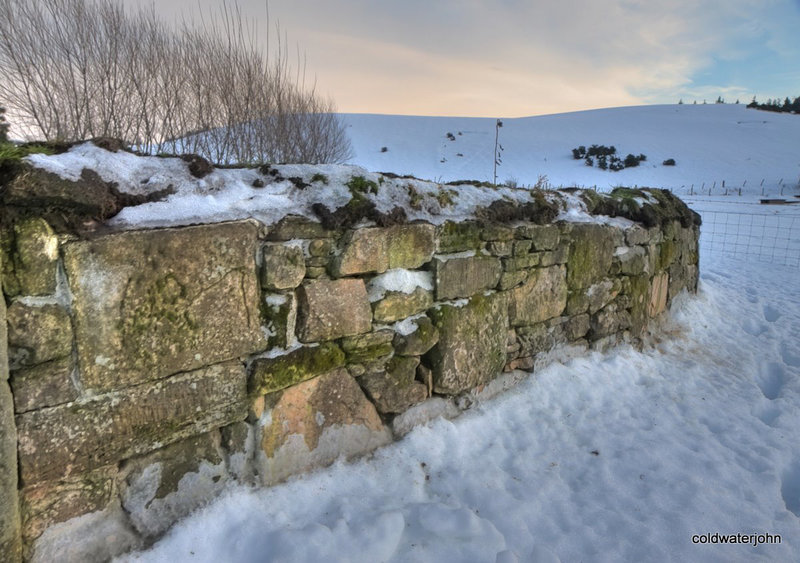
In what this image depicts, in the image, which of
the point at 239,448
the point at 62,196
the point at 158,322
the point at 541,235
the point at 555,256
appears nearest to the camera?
the point at 62,196

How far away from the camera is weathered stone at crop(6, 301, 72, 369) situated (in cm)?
144

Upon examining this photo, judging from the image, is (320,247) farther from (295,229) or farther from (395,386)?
(395,386)

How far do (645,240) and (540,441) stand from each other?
2580 millimetres

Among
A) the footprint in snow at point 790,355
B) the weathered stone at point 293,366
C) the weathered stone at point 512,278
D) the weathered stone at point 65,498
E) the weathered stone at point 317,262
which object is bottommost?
the footprint in snow at point 790,355

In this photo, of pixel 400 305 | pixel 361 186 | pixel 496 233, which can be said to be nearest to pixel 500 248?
pixel 496 233

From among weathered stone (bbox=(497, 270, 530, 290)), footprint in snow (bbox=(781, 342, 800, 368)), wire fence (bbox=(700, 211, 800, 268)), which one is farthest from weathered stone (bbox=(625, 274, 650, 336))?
wire fence (bbox=(700, 211, 800, 268))

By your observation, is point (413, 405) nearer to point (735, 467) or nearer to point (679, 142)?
point (735, 467)

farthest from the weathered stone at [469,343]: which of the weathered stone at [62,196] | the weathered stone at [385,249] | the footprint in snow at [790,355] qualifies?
the footprint in snow at [790,355]

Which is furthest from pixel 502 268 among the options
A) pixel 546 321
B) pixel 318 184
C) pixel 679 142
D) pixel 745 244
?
pixel 679 142

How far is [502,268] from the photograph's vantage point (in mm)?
3029

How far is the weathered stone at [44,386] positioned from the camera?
1.47 m

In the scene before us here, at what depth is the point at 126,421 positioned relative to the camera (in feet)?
5.55

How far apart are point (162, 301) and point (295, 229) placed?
25.2 inches

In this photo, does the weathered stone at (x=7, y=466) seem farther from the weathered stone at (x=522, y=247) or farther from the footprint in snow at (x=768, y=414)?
the footprint in snow at (x=768, y=414)
